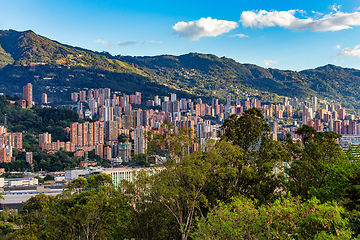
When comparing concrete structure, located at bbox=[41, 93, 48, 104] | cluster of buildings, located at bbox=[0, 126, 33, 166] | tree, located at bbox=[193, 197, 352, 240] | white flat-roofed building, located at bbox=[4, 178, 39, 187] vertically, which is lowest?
white flat-roofed building, located at bbox=[4, 178, 39, 187]

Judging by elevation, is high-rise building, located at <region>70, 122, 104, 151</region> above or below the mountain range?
below

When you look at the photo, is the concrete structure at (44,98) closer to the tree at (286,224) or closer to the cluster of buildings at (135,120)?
the cluster of buildings at (135,120)

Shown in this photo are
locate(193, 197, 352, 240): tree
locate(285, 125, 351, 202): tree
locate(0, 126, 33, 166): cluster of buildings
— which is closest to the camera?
locate(193, 197, 352, 240): tree

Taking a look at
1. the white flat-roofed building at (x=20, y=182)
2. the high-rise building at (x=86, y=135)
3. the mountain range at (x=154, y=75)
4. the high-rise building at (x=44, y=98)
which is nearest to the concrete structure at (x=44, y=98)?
the high-rise building at (x=44, y=98)

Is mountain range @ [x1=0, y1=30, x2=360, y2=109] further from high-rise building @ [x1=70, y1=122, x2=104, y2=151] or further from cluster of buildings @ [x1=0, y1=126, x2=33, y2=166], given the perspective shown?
cluster of buildings @ [x1=0, y1=126, x2=33, y2=166]

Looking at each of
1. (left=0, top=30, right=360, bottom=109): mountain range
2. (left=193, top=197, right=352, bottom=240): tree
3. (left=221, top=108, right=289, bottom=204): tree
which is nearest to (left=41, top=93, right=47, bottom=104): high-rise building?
(left=0, top=30, right=360, bottom=109): mountain range

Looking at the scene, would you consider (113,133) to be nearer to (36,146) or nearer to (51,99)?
(36,146)

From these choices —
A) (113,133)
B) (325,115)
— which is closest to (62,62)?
(113,133)

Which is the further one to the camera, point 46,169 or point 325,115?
point 325,115
